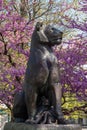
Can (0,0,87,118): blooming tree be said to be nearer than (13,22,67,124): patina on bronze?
No

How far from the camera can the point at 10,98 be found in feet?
37.8

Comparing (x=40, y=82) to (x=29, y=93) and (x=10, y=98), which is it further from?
(x=10, y=98)

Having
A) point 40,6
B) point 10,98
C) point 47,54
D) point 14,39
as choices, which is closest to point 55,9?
point 40,6

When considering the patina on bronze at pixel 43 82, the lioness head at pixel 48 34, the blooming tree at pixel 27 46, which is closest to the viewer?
the patina on bronze at pixel 43 82

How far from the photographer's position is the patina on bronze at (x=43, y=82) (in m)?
4.59

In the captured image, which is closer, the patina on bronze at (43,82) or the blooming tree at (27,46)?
the patina on bronze at (43,82)

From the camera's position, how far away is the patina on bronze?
4.59 m

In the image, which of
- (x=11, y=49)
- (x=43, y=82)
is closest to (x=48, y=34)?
(x=43, y=82)

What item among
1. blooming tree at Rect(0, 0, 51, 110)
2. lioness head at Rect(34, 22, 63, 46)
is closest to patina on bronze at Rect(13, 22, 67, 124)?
lioness head at Rect(34, 22, 63, 46)

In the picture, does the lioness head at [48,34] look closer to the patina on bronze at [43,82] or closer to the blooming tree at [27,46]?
the patina on bronze at [43,82]

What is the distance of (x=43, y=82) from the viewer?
4617 mm

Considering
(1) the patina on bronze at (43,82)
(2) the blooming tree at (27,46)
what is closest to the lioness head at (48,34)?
(1) the patina on bronze at (43,82)

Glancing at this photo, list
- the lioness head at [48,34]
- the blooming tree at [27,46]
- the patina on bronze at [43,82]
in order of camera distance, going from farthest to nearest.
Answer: the blooming tree at [27,46]
the lioness head at [48,34]
the patina on bronze at [43,82]

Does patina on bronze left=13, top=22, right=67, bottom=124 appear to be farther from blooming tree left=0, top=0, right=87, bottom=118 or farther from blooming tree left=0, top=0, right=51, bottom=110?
blooming tree left=0, top=0, right=51, bottom=110
